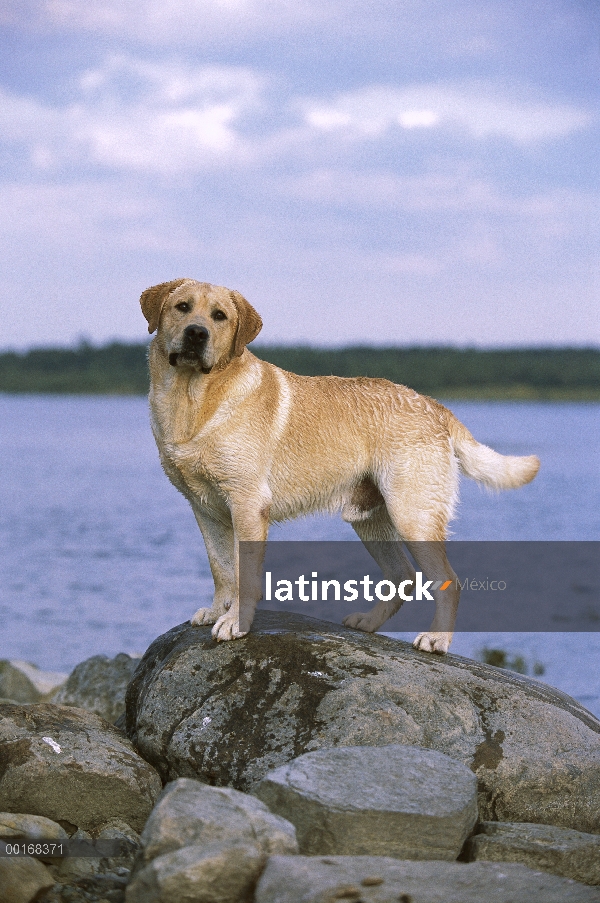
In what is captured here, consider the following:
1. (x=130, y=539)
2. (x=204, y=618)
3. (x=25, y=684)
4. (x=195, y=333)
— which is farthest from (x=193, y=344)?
(x=130, y=539)

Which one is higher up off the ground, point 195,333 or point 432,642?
point 195,333

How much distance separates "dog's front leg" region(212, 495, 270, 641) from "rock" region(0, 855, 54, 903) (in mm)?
2030

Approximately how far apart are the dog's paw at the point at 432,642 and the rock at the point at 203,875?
2.77 m

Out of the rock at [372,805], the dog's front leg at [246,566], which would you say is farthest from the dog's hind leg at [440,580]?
the rock at [372,805]

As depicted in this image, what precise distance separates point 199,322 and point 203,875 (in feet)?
10.8

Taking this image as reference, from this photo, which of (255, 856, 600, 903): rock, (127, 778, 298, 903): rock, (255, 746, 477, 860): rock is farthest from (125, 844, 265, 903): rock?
(255, 746, 477, 860): rock

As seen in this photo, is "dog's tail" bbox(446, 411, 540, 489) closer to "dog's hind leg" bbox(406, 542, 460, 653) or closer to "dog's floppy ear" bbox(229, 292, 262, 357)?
"dog's hind leg" bbox(406, 542, 460, 653)

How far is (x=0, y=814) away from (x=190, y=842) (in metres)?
1.71

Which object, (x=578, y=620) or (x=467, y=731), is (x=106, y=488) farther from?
(x=467, y=731)

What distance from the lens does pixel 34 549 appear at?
2230 cm

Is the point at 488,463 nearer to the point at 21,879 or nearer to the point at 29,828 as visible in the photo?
the point at 29,828

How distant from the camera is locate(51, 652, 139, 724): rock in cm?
887

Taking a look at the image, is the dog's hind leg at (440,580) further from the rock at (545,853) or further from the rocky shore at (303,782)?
the rock at (545,853)

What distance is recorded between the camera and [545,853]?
5223mm
